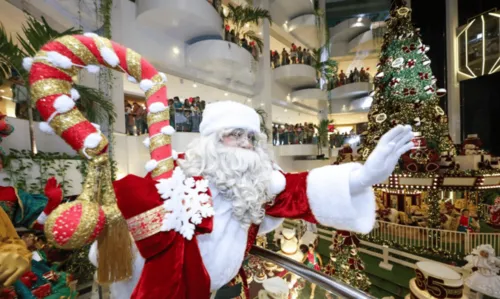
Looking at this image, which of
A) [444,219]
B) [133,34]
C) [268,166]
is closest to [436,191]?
[444,219]

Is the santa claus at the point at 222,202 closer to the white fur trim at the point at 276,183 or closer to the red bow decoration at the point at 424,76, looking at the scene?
the white fur trim at the point at 276,183

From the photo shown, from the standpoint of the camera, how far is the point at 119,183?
2.65 feet

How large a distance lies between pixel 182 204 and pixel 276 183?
571mm

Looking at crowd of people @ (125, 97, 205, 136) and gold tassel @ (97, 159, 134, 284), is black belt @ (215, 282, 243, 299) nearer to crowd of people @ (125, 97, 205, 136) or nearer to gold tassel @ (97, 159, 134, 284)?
gold tassel @ (97, 159, 134, 284)

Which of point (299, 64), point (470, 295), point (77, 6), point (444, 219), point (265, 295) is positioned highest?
point (299, 64)

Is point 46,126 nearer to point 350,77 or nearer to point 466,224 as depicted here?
point 466,224

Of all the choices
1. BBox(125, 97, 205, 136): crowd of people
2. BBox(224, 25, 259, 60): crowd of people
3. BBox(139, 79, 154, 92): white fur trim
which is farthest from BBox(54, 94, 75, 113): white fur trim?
BBox(224, 25, 259, 60): crowd of people

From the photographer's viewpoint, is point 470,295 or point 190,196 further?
point 470,295

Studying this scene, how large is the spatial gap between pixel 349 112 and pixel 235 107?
1132 cm

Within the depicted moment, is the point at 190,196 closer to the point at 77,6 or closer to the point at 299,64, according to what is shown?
the point at 77,6

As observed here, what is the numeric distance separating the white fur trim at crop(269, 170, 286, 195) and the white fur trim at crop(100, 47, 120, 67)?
865 millimetres

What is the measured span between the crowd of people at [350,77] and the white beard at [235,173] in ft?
33.6

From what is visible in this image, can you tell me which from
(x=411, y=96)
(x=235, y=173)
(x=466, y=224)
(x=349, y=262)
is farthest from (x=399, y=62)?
(x=235, y=173)

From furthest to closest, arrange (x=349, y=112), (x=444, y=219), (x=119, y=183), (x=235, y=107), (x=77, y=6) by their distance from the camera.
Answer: (x=349, y=112), (x=444, y=219), (x=77, y=6), (x=235, y=107), (x=119, y=183)
